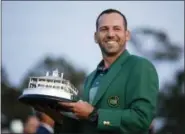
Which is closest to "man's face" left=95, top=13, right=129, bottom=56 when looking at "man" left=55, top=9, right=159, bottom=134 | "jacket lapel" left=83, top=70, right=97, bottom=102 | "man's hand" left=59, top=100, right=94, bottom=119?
"man" left=55, top=9, right=159, bottom=134

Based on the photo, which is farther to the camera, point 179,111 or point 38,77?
point 179,111

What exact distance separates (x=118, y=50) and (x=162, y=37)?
22690 mm

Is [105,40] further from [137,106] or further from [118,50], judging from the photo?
[137,106]

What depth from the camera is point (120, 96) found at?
296 centimetres

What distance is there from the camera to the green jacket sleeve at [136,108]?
9.30ft

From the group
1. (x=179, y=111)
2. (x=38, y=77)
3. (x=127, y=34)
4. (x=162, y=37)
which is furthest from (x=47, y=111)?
(x=179, y=111)

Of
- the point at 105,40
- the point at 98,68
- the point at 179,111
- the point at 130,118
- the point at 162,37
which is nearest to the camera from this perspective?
the point at 130,118

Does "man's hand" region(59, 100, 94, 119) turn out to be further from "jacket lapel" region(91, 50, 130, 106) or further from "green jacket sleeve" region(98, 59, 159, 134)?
"jacket lapel" region(91, 50, 130, 106)

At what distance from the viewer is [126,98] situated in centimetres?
294

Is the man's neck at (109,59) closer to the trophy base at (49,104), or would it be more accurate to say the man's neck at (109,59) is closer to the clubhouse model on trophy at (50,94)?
the clubhouse model on trophy at (50,94)

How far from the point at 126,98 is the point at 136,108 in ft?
0.41

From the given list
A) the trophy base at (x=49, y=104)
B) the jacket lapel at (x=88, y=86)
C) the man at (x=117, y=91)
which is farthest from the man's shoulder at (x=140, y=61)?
the trophy base at (x=49, y=104)

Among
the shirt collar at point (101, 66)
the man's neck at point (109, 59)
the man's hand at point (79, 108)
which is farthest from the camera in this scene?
the shirt collar at point (101, 66)

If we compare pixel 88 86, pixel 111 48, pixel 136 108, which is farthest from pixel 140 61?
pixel 88 86
